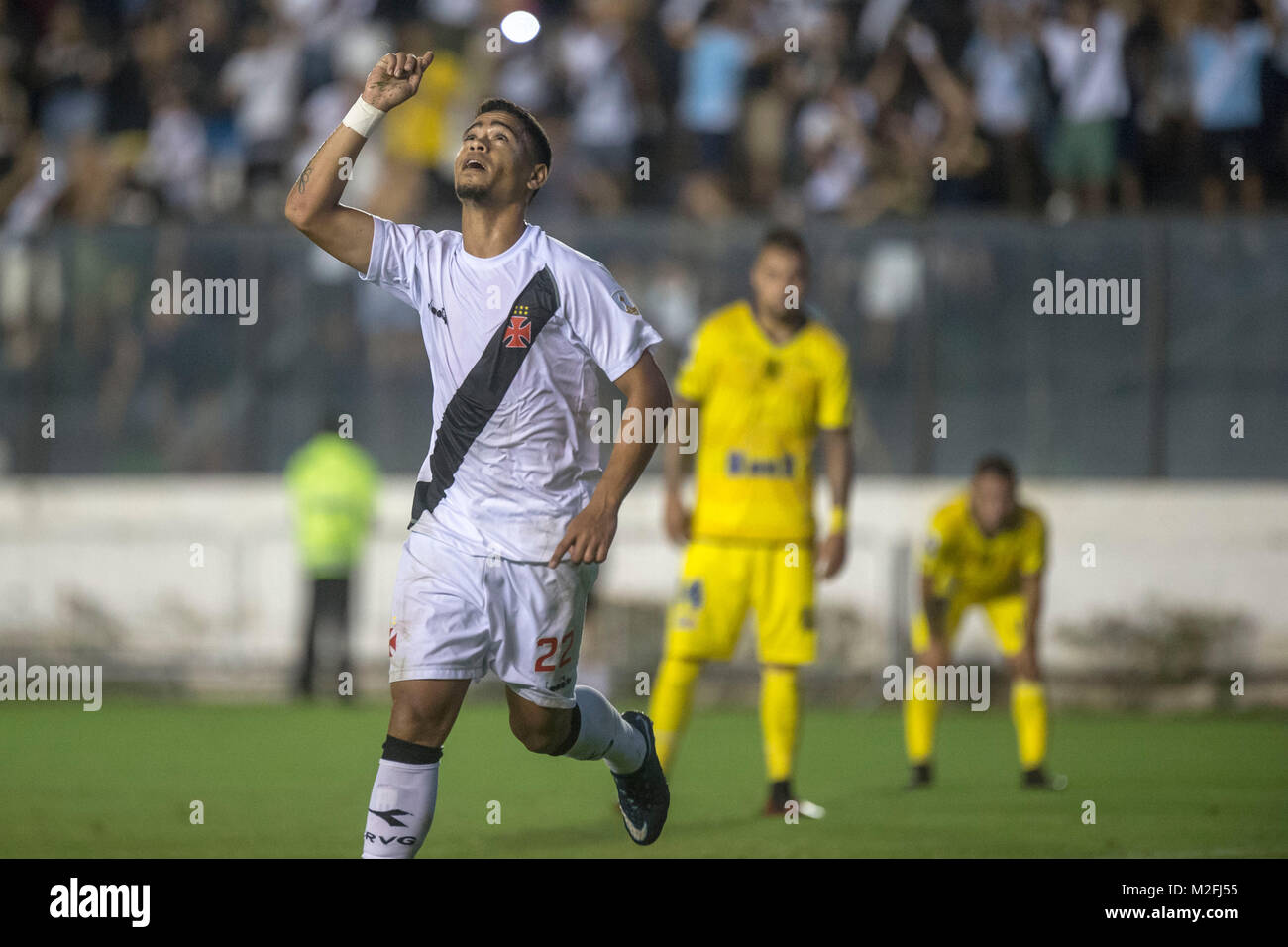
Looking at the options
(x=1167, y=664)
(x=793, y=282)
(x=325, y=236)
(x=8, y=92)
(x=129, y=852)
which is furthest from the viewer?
(x=8, y=92)

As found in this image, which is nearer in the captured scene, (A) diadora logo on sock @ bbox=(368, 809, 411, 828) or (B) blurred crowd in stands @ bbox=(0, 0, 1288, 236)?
(A) diadora logo on sock @ bbox=(368, 809, 411, 828)

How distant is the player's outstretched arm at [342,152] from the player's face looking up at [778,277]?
2.84 metres

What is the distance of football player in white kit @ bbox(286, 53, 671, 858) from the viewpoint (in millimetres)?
6102

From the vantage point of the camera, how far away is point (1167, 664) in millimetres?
A: 14172

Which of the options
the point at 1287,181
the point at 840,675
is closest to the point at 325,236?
the point at 840,675

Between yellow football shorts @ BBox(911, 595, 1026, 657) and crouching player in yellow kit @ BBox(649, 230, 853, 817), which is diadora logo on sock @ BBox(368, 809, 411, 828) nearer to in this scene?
crouching player in yellow kit @ BBox(649, 230, 853, 817)

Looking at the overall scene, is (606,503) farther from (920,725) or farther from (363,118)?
(920,725)

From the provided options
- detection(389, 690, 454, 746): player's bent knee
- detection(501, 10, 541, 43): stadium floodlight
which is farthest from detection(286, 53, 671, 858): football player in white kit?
detection(501, 10, 541, 43): stadium floodlight

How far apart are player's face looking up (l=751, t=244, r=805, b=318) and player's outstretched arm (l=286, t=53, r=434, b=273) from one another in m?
2.84

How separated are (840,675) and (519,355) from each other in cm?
855

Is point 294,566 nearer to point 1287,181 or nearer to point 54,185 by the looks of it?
point 54,185

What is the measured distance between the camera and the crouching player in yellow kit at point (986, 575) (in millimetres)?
10070

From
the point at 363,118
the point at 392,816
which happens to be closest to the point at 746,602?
the point at 392,816

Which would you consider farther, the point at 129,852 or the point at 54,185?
the point at 54,185
